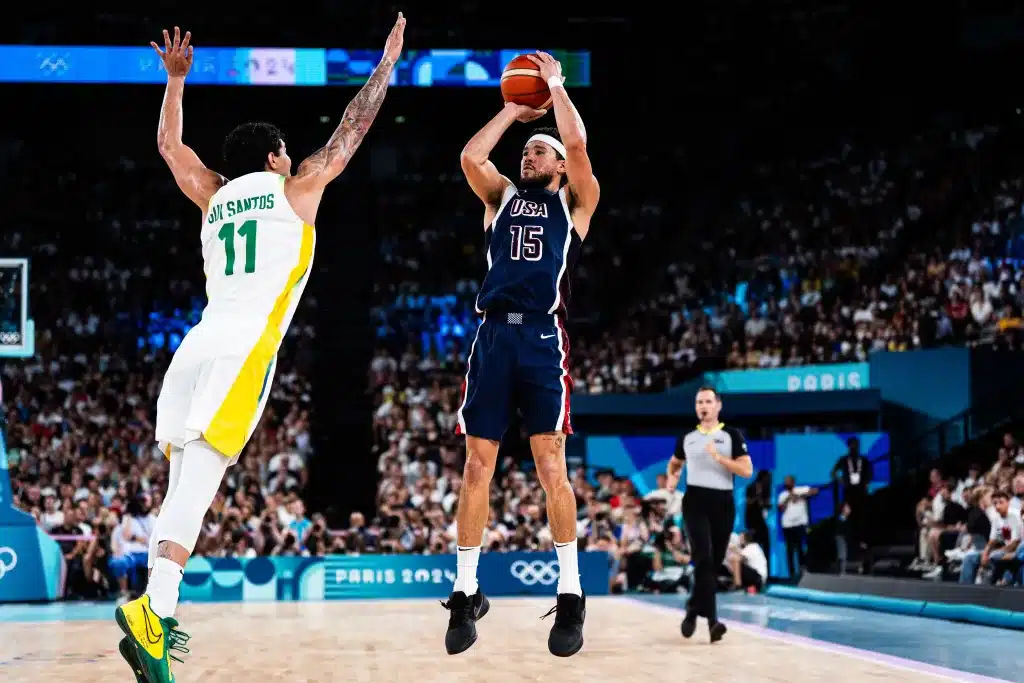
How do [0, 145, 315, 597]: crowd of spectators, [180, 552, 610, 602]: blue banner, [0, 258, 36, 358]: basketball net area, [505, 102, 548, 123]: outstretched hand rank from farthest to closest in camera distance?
1. [0, 145, 315, 597]: crowd of spectators
2. [180, 552, 610, 602]: blue banner
3. [0, 258, 36, 358]: basketball net area
4. [505, 102, 548, 123]: outstretched hand

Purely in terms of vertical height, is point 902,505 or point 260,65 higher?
point 260,65

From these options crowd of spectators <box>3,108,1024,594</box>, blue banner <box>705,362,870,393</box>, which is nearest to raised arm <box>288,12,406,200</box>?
crowd of spectators <box>3,108,1024,594</box>

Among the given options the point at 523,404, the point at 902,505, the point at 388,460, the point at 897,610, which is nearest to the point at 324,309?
the point at 388,460

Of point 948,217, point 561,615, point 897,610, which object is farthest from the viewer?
point 948,217

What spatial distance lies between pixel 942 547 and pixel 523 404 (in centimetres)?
999

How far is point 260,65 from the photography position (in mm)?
19703

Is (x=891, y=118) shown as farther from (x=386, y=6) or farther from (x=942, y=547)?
(x=942, y=547)

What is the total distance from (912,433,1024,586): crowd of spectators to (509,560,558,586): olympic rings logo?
4796 mm

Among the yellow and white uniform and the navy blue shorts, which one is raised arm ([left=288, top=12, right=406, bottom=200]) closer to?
the yellow and white uniform

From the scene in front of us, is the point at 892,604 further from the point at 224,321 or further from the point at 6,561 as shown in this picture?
the point at 6,561

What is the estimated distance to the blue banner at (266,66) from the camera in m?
19.6

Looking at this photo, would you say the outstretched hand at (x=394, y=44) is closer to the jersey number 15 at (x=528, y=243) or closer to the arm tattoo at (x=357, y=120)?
the arm tattoo at (x=357, y=120)

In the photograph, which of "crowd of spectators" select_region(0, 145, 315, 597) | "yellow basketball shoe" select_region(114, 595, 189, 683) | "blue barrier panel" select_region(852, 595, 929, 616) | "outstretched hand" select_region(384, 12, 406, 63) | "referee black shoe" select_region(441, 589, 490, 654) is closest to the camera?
"yellow basketball shoe" select_region(114, 595, 189, 683)

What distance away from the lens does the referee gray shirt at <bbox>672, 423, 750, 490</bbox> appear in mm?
10336
